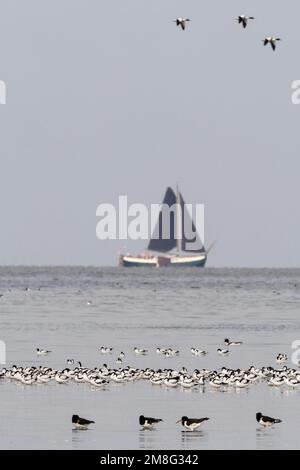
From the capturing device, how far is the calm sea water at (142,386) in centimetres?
3394

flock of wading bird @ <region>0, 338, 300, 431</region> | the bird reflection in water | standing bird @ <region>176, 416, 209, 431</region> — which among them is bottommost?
the bird reflection in water

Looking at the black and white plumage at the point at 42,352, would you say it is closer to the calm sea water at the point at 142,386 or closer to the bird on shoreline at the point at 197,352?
the calm sea water at the point at 142,386

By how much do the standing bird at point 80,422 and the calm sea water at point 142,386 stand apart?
26 centimetres

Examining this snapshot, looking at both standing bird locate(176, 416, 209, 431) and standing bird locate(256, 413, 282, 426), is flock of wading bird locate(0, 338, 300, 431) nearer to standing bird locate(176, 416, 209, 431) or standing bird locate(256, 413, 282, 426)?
standing bird locate(256, 413, 282, 426)

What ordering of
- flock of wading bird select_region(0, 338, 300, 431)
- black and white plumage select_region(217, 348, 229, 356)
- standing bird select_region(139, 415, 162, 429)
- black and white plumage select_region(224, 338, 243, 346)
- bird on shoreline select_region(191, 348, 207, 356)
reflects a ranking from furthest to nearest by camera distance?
black and white plumage select_region(224, 338, 243, 346) → black and white plumage select_region(217, 348, 229, 356) → bird on shoreline select_region(191, 348, 207, 356) → flock of wading bird select_region(0, 338, 300, 431) → standing bird select_region(139, 415, 162, 429)

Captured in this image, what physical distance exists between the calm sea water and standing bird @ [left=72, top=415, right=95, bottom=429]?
0.86ft

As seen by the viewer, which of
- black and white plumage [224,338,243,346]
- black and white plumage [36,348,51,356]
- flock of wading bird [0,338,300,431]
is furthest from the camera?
black and white plumage [224,338,243,346]

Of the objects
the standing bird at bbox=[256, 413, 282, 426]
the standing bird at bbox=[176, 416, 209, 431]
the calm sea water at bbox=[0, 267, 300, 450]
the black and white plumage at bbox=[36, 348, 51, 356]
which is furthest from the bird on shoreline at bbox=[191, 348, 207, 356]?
the standing bird at bbox=[176, 416, 209, 431]

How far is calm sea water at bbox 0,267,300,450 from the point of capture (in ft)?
111

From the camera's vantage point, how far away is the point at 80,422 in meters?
35.2

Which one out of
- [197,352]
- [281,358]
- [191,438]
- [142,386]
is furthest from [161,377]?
[197,352]

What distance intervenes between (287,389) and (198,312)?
44108 millimetres
